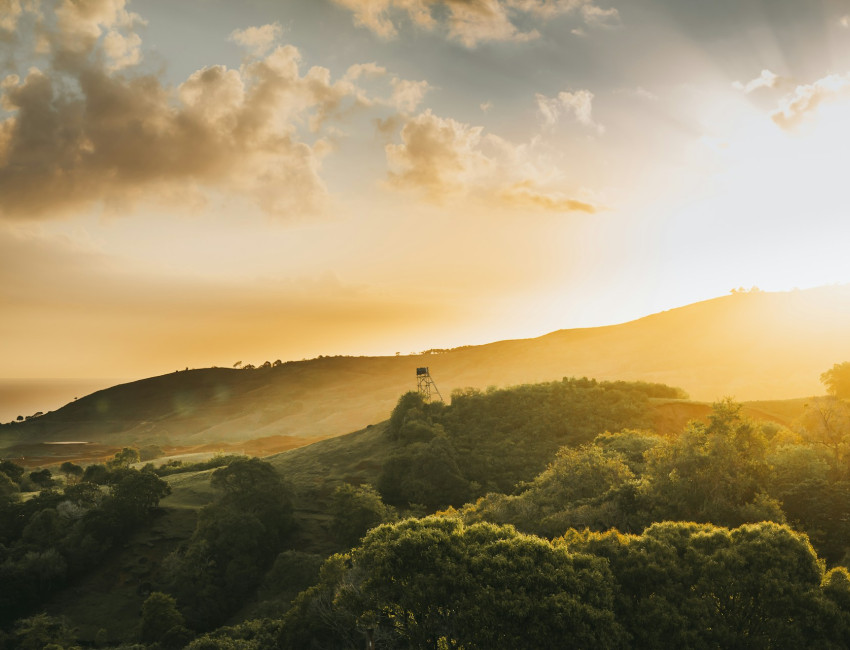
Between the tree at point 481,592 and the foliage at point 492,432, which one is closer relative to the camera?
the tree at point 481,592

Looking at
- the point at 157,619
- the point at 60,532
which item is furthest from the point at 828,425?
the point at 60,532

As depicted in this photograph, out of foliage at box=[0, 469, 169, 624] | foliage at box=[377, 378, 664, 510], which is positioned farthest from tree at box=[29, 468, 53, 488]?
foliage at box=[377, 378, 664, 510]

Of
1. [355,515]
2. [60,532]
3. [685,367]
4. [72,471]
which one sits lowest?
[685,367]

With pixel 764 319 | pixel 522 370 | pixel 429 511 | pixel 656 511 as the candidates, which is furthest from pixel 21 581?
pixel 764 319

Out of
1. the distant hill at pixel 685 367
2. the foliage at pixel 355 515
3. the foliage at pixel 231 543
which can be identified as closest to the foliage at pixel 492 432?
the foliage at pixel 355 515

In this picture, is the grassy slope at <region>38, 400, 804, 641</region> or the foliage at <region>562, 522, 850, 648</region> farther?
the grassy slope at <region>38, 400, 804, 641</region>

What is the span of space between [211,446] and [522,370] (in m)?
117

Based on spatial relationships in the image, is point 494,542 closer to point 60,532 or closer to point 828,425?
point 828,425

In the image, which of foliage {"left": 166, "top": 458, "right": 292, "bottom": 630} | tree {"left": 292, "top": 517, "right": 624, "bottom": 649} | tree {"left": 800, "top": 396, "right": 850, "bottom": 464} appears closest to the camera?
tree {"left": 292, "top": 517, "right": 624, "bottom": 649}

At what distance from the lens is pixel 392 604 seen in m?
18.4

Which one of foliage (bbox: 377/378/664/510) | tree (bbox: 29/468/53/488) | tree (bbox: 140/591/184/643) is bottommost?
tree (bbox: 140/591/184/643)

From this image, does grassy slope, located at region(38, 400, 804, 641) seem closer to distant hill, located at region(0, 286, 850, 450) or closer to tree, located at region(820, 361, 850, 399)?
tree, located at region(820, 361, 850, 399)

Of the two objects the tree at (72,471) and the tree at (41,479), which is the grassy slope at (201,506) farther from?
the tree at (72,471)

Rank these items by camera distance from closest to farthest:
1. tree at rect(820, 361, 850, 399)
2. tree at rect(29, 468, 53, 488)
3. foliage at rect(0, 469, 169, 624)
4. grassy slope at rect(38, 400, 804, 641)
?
grassy slope at rect(38, 400, 804, 641), foliage at rect(0, 469, 169, 624), tree at rect(820, 361, 850, 399), tree at rect(29, 468, 53, 488)
